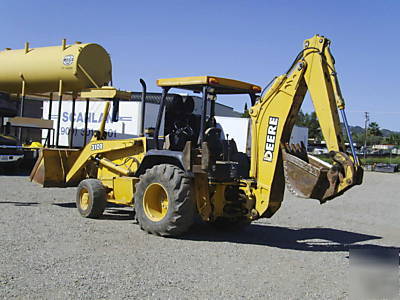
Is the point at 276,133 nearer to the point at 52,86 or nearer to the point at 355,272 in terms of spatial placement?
the point at 355,272

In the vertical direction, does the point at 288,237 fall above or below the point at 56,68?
below

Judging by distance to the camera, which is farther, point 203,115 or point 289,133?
point 203,115

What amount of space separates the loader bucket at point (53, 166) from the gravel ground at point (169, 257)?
1.92 feet

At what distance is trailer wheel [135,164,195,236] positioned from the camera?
7.92 m

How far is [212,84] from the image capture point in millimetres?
8227

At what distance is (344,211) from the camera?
43.9 ft

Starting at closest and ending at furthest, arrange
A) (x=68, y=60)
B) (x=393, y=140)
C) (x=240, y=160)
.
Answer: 1. (x=240, y=160)
2. (x=68, y=60)
3. (x=393, y=140)

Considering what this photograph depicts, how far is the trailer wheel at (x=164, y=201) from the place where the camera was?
7922 mm

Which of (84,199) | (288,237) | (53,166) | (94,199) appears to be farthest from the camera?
(53,166)

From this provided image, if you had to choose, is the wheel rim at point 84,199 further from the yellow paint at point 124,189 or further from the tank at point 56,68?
the tank at point 56,68

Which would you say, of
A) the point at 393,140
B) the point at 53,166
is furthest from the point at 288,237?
the point at 393,140

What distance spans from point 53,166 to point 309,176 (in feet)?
22.0

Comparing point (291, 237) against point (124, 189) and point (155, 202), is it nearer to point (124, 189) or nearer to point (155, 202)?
point (155, 202)

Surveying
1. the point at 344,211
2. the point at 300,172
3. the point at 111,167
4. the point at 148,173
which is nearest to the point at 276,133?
the point at 300,172
